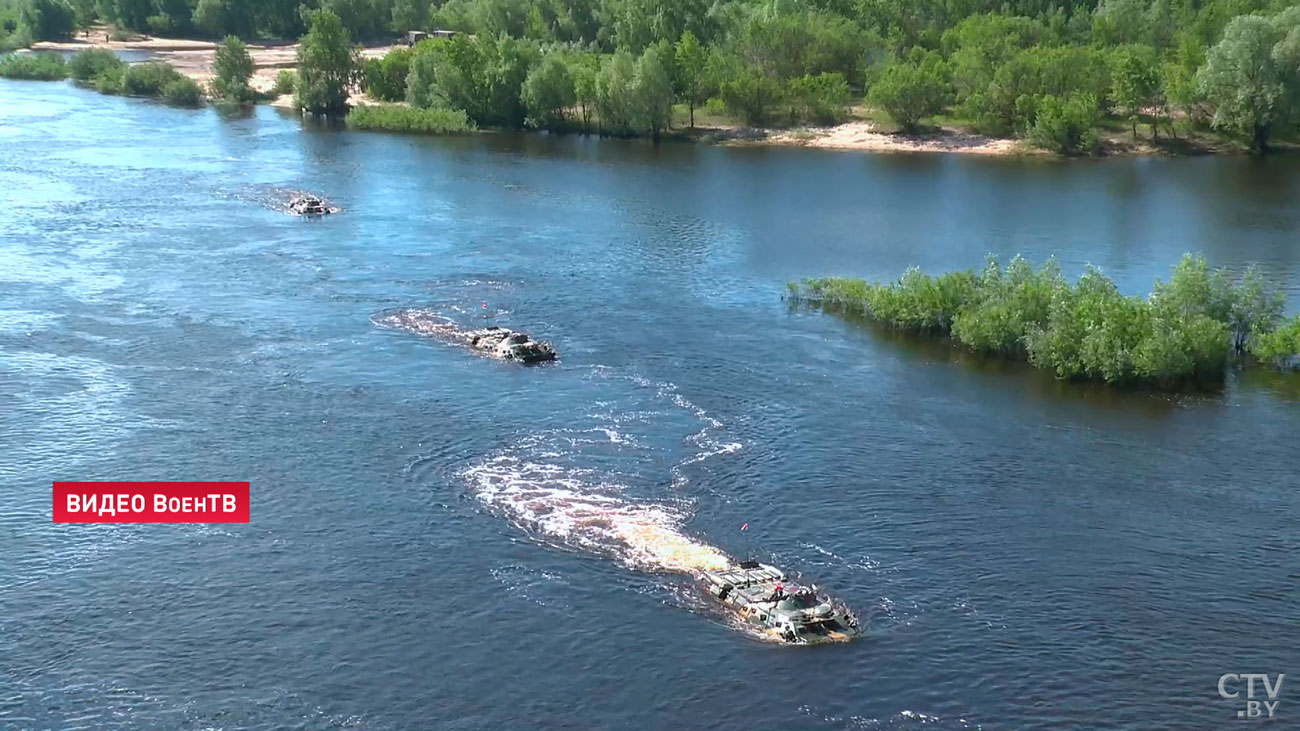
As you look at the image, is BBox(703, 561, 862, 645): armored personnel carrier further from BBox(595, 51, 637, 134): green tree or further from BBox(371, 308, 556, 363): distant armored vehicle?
BBox(595, 51, 637, 134): green tree

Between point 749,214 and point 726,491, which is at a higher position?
point 749,214

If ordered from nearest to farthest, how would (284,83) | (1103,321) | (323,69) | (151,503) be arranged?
(151,503) → (1103,321) → (323,69) → (284,83)

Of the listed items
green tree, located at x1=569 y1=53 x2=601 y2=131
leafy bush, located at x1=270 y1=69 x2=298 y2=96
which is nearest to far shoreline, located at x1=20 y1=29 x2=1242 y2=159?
green tree, located at x1=569 y1=53 x2=601 y2=131

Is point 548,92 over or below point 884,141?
over

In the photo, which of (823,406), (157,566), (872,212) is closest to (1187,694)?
(823,406)

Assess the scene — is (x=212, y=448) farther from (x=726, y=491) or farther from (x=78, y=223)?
(x=78, y=223)

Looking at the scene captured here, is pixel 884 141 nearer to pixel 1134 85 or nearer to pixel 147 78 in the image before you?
pixel 1134 85

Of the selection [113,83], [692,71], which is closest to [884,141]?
[692,71]
